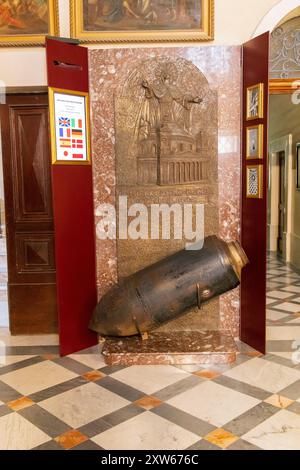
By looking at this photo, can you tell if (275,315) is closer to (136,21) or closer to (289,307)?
(289,307)

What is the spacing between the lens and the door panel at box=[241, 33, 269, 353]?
376 centimetres

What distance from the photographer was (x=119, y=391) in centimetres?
326

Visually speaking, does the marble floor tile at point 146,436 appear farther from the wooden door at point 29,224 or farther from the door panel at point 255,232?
the wooden door at point 29,224

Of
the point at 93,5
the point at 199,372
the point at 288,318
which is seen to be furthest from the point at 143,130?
the point at 288,318

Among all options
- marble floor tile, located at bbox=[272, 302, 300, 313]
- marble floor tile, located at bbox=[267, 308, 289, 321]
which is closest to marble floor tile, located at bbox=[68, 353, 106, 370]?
marble floor tile, located at bbox=[267, 308, 289, 321]

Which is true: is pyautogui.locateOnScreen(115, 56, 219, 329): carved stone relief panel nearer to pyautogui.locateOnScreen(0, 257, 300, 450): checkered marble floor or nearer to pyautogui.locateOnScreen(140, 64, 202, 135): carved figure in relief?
pyautogui.locateOnScreen(140, 64, 202, 135): carved figure in relief

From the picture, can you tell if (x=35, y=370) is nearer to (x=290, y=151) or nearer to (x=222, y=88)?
(x=222, y=88)

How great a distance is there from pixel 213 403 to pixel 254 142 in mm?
2119

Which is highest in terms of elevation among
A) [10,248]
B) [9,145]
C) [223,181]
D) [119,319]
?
[9,145]

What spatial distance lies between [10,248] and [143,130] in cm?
175

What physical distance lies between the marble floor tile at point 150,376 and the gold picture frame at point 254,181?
1566mm

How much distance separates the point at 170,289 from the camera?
3.67 m

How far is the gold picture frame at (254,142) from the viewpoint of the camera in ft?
12.6

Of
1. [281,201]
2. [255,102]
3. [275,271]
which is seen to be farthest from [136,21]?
[281,201]
